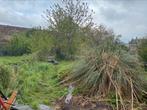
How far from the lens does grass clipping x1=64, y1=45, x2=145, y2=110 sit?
6.69m

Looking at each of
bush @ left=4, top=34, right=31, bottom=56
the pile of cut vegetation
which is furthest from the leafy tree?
the pile of cut vegetation

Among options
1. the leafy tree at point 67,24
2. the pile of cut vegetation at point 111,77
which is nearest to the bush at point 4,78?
the pile of cut vegetation at point 111,77

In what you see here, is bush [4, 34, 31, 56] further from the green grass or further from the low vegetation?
the green grass

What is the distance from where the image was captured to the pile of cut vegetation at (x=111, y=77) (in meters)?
6.60

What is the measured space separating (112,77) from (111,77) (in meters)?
0.03

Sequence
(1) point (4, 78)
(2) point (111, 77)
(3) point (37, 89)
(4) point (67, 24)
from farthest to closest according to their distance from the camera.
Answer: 1. (4) point (67, 24)
2. (3) point (37, 89)
3. (2) point (111, 77)
4. (1) point (4, 78)

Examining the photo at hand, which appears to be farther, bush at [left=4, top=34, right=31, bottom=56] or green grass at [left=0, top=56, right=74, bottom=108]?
bush at [left=4, top=34, right=31, bottom=56]

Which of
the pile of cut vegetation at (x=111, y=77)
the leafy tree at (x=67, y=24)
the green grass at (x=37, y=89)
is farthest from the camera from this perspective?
the leafy tree at (x=67, y=24)

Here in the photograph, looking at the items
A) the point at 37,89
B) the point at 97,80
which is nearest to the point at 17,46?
the point at 37,89

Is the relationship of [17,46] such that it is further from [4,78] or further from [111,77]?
[111,77]

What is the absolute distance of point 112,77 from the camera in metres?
6.93

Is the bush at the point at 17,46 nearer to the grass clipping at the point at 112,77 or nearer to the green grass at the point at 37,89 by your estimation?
the green grass at the point at 37,89

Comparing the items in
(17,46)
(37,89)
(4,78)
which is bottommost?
(37,89)

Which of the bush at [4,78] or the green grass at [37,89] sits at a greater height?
the bush at [4,78]
